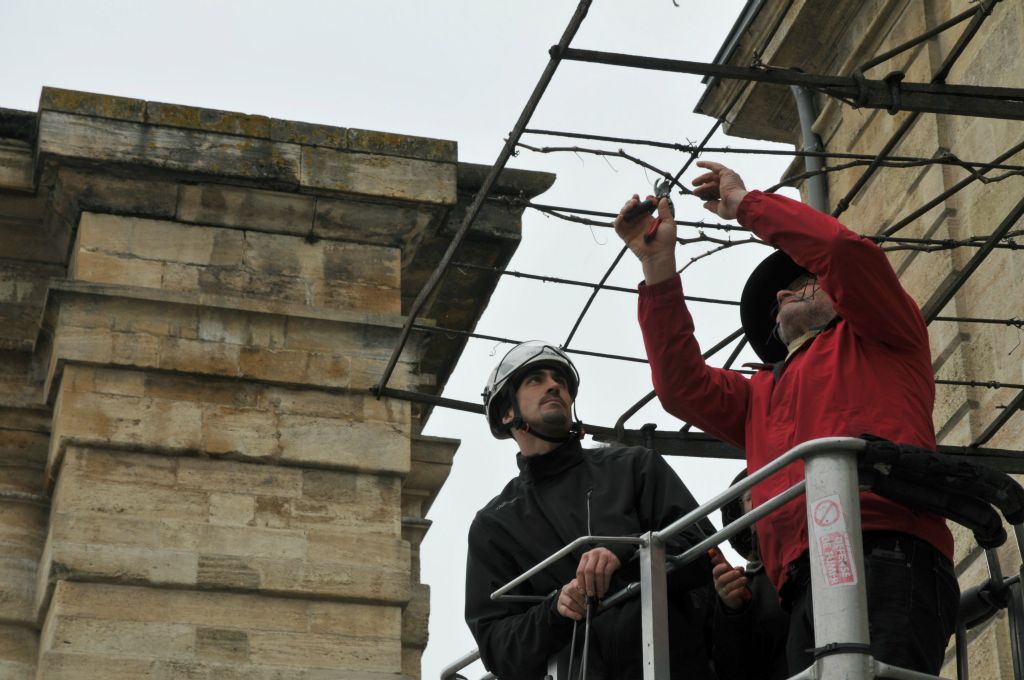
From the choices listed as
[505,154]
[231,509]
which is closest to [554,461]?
[505,154]

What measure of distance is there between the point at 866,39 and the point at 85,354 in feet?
16.9

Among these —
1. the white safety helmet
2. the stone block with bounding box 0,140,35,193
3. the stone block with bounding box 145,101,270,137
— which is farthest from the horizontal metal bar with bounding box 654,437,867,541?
the stone block with bounding box 0,140,35,193

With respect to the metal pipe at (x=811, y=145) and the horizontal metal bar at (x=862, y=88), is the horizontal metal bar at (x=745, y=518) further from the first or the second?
the metal pipe at (x=811, y=145)

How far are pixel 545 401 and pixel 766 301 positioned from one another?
88cm

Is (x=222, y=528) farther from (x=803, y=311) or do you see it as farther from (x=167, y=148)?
(x=803, y=311)

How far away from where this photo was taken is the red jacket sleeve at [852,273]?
603 centimetres

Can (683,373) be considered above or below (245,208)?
below

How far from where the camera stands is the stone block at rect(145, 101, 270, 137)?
10516mm

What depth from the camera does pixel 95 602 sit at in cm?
941

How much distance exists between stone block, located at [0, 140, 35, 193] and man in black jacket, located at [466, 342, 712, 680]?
3.91 meters

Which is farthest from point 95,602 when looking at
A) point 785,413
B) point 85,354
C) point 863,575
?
point 863,575

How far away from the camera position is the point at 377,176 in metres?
10.8

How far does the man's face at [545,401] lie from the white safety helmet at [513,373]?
26 mm

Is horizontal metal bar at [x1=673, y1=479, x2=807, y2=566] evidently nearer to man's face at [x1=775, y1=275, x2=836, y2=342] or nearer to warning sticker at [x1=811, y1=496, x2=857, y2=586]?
warning sticker at [x1=811, y1=496, x2=857, y2=586]
